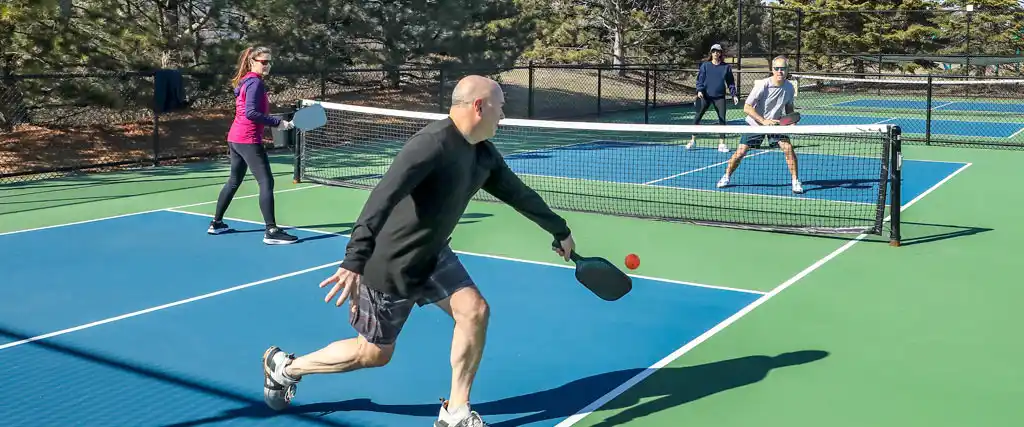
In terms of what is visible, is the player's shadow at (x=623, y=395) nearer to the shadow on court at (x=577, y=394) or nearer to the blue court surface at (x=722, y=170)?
the shadow on court at (x=577, y=394)

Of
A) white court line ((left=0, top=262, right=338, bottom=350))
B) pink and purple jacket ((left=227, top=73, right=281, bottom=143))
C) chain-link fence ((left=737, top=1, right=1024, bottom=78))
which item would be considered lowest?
white court line ((left=0, top=262, right=338, bottom=350))

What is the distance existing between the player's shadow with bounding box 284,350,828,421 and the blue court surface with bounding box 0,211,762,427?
17 millimetres

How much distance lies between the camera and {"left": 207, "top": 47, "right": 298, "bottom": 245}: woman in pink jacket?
1030 centimetres

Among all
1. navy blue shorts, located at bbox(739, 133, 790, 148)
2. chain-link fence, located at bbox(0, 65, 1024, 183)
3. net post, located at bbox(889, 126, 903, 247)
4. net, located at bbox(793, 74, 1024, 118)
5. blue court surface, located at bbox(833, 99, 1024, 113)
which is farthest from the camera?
blue court surface, located at bbox(833, 99, 1024, 113)

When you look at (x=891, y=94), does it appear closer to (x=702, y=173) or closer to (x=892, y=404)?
(x=702, y=173)

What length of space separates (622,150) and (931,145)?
603 centimetres

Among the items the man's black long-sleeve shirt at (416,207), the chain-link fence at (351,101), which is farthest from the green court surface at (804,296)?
the chain-link fence at (351,101)

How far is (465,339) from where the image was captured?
17.0 feet

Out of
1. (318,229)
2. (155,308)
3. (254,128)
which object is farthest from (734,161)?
(155,308)

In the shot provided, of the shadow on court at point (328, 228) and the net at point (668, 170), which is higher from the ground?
the net at point (668, 170)

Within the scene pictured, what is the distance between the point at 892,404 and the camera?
6016 millimetres

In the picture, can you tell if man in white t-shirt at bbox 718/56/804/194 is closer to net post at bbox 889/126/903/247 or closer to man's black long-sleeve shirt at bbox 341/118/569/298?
net post at bbox 889/126/903/247

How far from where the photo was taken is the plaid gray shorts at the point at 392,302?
5.21 meters

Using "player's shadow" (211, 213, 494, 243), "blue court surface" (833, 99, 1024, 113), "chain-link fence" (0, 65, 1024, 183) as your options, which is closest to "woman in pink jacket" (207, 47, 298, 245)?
"player's shadow" (211, 213, 494, 243)
